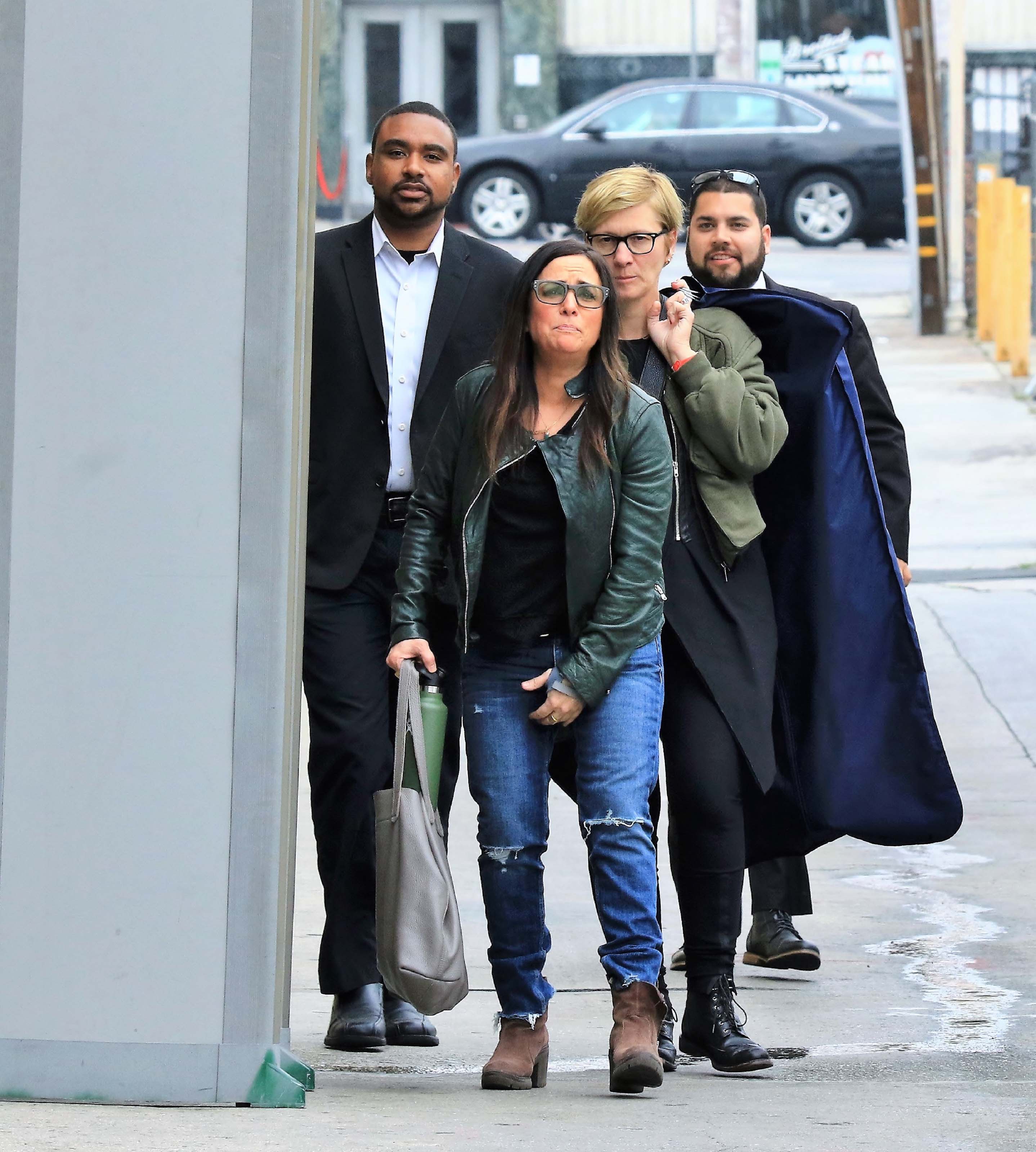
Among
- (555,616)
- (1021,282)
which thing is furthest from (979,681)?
(1021,282)

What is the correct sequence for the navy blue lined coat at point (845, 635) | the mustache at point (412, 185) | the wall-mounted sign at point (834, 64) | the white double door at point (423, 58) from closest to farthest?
the navy blue lined coat at point (845, 635)
the mustache at point (412, 185)
the wall-mounted sign at point (834, 64)
the white double door at point (423, 58)

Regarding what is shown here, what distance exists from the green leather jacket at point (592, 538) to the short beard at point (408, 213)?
644 millimetres

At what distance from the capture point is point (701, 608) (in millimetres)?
4648

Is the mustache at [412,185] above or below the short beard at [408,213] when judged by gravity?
above

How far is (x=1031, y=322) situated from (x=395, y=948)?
16109 mm

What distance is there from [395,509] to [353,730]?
0.49m

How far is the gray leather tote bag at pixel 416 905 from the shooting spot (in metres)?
4.15

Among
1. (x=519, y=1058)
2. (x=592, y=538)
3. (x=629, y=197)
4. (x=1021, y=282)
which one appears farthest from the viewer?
(x=1021, y=282)

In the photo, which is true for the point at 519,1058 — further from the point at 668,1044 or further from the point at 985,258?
the point at 985,258

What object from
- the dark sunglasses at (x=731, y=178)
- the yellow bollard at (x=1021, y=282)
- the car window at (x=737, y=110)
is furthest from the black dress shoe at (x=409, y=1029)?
the car window at (x=737, y=110)

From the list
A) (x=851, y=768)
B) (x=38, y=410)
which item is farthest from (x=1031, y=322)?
(x=38, y=410)

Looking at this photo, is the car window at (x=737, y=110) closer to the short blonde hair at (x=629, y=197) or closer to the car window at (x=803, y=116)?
the car window at (x=803, y=116)

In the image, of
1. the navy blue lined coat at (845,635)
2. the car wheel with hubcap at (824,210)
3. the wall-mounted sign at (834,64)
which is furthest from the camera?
the wall-mounted sign at (834,64)

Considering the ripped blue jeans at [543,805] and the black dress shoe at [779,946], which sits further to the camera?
the black dress shoe at [779,946]
